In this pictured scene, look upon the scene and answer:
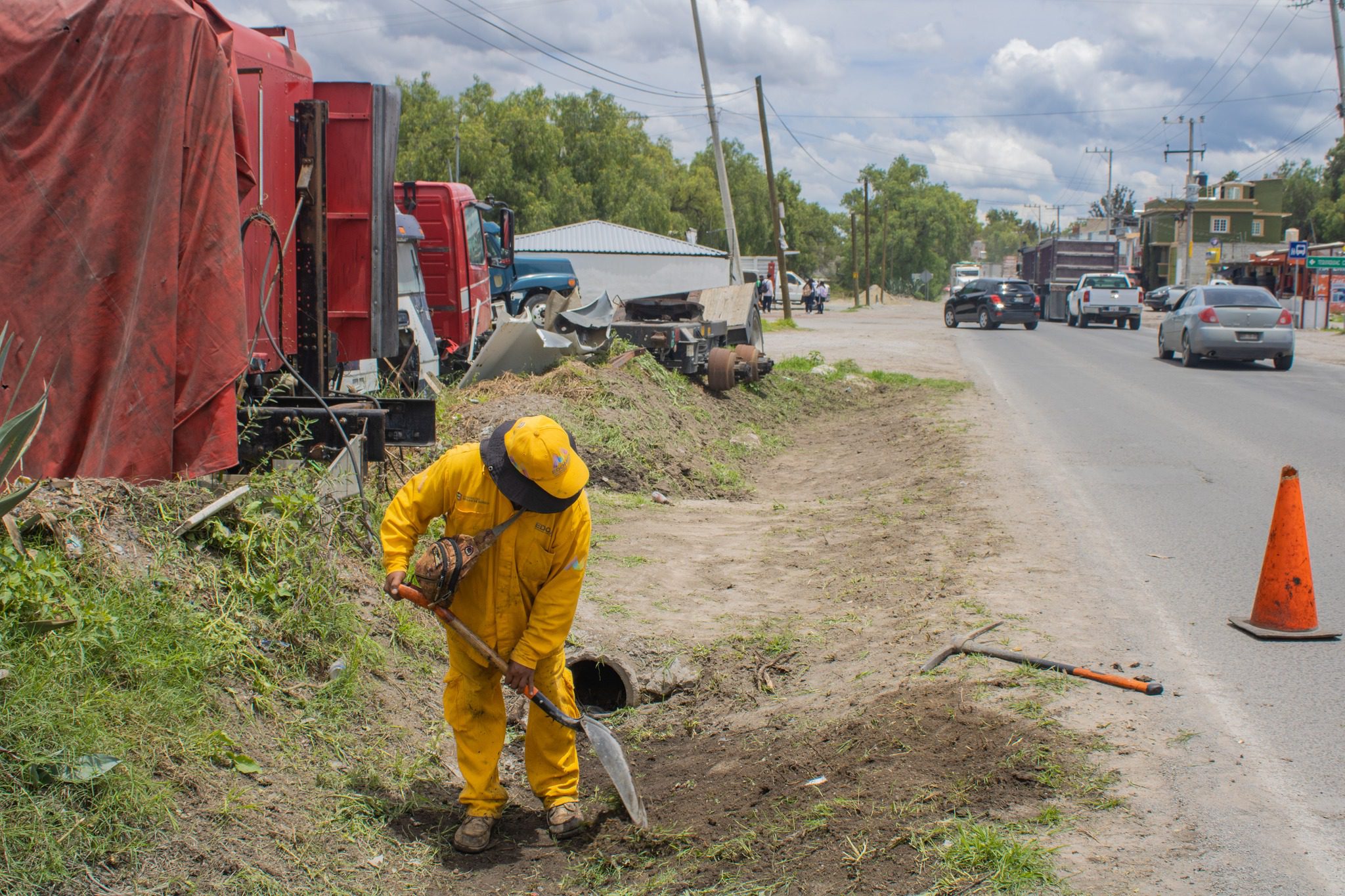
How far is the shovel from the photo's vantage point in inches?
158

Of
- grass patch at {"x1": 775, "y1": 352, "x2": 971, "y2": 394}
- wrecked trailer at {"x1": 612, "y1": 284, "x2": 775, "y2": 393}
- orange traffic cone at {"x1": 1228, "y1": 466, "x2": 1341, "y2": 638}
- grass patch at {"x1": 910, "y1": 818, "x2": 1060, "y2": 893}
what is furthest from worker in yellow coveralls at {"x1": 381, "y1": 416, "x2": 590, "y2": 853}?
grass patch at {"x1": 775, "y1": 352, "x2": 971, "y2": 394}

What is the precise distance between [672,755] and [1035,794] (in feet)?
5.65

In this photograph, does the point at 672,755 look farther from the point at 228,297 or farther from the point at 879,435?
the point at 879,435

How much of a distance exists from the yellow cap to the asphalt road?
2.30 meters

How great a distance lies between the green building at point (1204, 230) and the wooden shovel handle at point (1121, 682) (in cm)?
7217

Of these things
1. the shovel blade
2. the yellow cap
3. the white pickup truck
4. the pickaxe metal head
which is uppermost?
the white pickup truck

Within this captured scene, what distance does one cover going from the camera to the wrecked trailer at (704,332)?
15.6m

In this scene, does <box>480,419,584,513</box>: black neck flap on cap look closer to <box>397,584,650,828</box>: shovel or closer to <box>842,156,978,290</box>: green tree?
<box>397,584,650,828</box>: shovel

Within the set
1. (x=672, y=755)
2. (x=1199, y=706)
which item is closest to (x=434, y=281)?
(x=672, y=755)

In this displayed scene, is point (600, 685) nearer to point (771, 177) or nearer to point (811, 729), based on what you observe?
point (811, 729)

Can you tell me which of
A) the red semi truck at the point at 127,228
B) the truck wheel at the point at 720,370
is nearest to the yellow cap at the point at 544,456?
the red semi truck at the point at 127,228

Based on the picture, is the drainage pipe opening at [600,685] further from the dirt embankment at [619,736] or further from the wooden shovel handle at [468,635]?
the wooden shovel handle at [468,635]

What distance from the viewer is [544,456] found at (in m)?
3.74

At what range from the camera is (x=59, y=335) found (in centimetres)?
510
